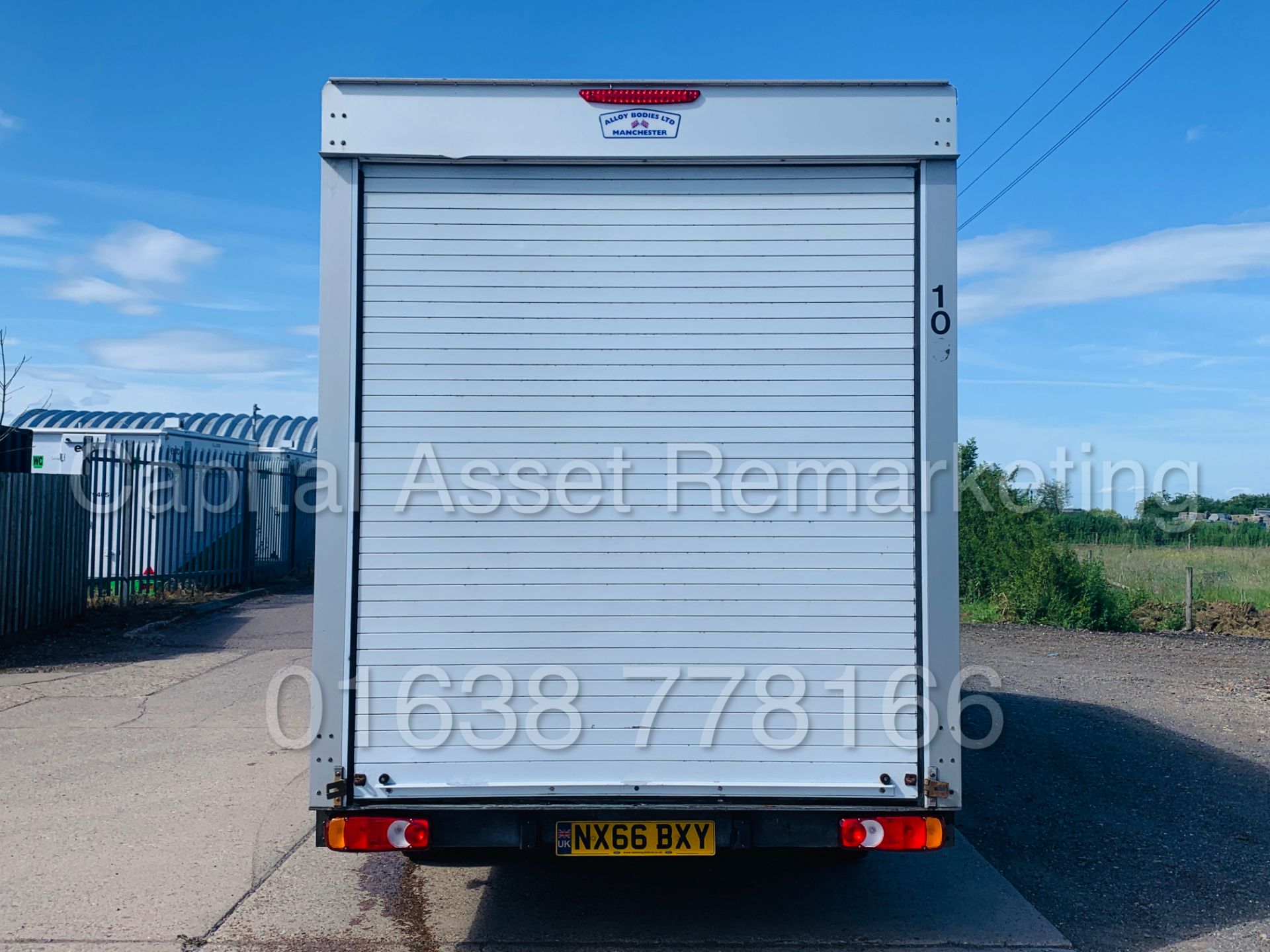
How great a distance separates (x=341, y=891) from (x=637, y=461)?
107 inches

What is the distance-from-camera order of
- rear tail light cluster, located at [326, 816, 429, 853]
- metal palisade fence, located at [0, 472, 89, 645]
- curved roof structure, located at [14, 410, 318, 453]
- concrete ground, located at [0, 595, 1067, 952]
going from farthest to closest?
curved roof structure, located at [14, 410, 318, 453], metal palisade fence, located at [0, 472, 89, 645], concrete ground, located at [0, 595, 1067, 952], rear tail light cluster, located at [326, 816, 429, 853]

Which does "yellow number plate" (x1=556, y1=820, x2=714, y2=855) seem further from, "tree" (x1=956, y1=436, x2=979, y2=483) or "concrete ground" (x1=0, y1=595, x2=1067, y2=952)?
"tree" (x1=956, y1=436, x2=979, y2=483)

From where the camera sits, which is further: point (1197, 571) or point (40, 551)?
point (1197, 571)

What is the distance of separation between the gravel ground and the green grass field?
8025 millimetres

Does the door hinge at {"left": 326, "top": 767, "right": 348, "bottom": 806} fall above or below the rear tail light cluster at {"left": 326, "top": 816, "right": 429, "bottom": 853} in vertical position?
above

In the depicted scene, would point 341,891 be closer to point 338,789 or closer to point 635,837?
point 338,789

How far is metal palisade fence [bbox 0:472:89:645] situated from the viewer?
1175cm

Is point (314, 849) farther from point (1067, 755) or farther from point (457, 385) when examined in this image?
point (1067, 755)

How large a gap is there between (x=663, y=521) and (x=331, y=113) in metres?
1.98

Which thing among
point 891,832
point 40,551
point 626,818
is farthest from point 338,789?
point 40,551

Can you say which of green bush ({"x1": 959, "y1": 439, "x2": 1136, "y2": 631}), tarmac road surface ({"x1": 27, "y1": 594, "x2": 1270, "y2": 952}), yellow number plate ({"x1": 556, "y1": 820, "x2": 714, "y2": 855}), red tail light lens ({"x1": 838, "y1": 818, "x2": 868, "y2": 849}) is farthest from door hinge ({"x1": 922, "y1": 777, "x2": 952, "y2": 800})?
green bush ({"x1": 959, "y1": 439, "x2": 1136, "y2": 631})

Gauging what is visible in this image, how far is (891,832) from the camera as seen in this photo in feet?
13.1

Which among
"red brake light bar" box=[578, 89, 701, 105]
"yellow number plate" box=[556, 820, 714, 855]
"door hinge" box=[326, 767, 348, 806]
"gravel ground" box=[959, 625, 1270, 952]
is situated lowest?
"gravel ground" box=[959, 625, 1270, 952]

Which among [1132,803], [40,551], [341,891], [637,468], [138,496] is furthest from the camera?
[138,496]
